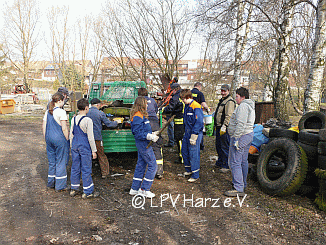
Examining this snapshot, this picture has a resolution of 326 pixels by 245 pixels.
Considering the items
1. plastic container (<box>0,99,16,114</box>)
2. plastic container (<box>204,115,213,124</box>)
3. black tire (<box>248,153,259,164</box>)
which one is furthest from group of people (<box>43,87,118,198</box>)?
plastic container (<box>0,99,16,114</box>)

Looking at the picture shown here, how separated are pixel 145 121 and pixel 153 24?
11570 mm

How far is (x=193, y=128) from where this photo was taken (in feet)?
15.9

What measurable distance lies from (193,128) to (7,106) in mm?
18291

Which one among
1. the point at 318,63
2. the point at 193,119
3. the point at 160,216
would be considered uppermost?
the point at 318,63

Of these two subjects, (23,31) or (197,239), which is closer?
(197,239)

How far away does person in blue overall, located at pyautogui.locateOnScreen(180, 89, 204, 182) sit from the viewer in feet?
15.8

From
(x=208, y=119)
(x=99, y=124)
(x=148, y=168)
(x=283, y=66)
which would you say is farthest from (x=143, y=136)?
(x=283, y=66)

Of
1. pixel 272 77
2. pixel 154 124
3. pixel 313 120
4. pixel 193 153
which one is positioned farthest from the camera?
pixel 272 77

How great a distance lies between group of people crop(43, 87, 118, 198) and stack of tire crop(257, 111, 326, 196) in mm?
3051

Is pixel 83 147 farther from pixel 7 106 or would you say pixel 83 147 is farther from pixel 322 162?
pixel 7 106

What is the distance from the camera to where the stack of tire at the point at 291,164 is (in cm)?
394

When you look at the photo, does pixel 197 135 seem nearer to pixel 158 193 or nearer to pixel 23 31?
pixel 158 193

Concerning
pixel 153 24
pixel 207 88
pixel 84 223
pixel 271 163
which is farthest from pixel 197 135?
pixel 207 88

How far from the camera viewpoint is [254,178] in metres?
5.07
